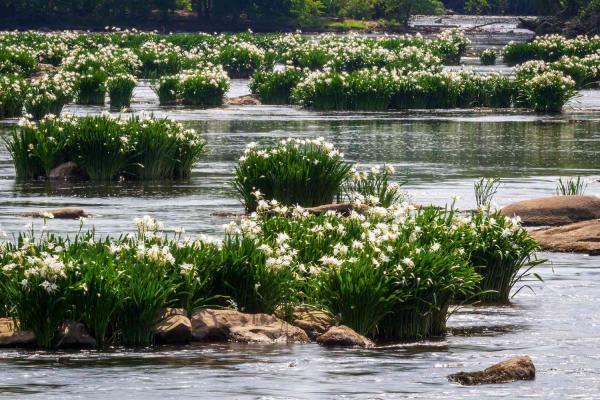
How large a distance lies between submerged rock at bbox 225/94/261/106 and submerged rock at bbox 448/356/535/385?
1481 inches

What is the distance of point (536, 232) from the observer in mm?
20000

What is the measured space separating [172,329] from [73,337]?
0.87 metres

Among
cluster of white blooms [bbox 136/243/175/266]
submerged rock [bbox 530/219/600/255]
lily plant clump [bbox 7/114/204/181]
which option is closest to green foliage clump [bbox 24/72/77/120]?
lily plant clump [bbox 7/114/204/181]

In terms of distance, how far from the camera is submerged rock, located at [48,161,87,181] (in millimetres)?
27531

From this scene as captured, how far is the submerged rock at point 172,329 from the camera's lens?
13.1 m

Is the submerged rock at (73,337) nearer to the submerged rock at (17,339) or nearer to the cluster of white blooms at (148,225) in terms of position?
the submerged rock at (17,339)

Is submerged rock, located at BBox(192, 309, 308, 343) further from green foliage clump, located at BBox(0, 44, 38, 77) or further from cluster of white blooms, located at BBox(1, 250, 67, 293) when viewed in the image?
green foliage clump, located at BBox(0, 44, 38, 77)

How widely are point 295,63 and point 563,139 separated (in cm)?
2985

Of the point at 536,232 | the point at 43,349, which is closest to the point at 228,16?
the point at 536,232

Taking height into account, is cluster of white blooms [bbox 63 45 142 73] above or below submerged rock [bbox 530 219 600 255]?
above

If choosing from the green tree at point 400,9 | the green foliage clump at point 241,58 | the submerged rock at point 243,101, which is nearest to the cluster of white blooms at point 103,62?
the submerged rock at point 243,101

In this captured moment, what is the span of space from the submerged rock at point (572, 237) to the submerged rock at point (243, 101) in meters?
29.7

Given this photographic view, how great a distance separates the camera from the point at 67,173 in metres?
27.6

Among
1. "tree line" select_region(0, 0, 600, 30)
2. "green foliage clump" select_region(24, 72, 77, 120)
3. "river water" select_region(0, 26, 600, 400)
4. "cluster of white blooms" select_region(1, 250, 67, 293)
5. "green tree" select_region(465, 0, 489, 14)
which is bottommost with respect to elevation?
"river water" select_region(0, 26, 600, 400)
